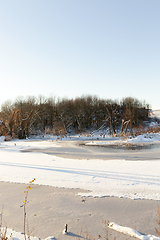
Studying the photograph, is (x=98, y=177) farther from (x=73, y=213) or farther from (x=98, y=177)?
(x=73, y=213)

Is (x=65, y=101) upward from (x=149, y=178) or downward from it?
upward

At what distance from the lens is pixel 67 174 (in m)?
6.24

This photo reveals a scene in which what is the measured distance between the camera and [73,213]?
144 inches

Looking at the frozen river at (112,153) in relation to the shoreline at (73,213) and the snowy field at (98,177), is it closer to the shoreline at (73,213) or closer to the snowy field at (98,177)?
the snowy field at (98,177)

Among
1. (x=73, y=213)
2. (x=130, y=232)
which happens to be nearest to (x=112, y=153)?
(x=73, y=213)

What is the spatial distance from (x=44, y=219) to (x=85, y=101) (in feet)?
122

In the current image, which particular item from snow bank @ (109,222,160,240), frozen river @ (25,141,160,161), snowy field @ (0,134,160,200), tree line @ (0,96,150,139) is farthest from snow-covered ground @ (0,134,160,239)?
tree line @ (0,96,150,139)

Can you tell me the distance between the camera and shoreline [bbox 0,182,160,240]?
3.09 meters

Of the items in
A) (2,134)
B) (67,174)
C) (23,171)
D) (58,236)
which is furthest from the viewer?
(2,134)

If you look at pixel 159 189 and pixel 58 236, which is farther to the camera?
pixel 159 189

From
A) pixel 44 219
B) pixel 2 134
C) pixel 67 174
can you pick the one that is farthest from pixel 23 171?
pixel 2 134

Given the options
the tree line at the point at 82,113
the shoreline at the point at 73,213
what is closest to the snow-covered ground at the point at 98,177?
the shoreline at the point at 73,213

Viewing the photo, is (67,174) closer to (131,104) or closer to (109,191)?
(109,191)

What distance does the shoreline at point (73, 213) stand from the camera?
309 centimetres
